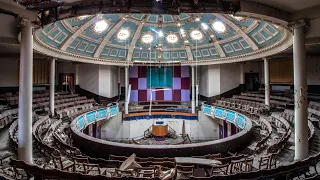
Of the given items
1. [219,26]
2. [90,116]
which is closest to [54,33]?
[90,116]

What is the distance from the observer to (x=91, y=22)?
1466 centimetres

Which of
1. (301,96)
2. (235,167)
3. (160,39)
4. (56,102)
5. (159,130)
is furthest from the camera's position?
(159,130)

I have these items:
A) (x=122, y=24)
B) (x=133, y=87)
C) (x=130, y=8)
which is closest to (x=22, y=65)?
(x=130, y=8)

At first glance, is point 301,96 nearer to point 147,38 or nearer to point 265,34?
point 265,34

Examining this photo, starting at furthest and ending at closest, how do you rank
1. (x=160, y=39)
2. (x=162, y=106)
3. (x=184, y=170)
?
(x=162, y=106)
(x=160, y=39)
(x=184, y=170)

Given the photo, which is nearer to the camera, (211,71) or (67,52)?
(67,52)

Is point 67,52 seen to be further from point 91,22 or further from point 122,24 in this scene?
point 122,24

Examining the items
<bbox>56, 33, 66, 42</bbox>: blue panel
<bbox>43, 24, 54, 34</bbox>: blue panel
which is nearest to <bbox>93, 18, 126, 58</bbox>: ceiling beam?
<bbox>56, 33, 66, 42</bbox>: blue panel

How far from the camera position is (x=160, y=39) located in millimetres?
18438

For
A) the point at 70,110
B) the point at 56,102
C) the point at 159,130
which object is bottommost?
the point at 159,130

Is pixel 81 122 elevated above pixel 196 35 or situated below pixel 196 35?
below

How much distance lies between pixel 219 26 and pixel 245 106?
257 inches

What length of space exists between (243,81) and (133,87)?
38.9 ft

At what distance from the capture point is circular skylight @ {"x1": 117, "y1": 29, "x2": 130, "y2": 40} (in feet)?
56.0
